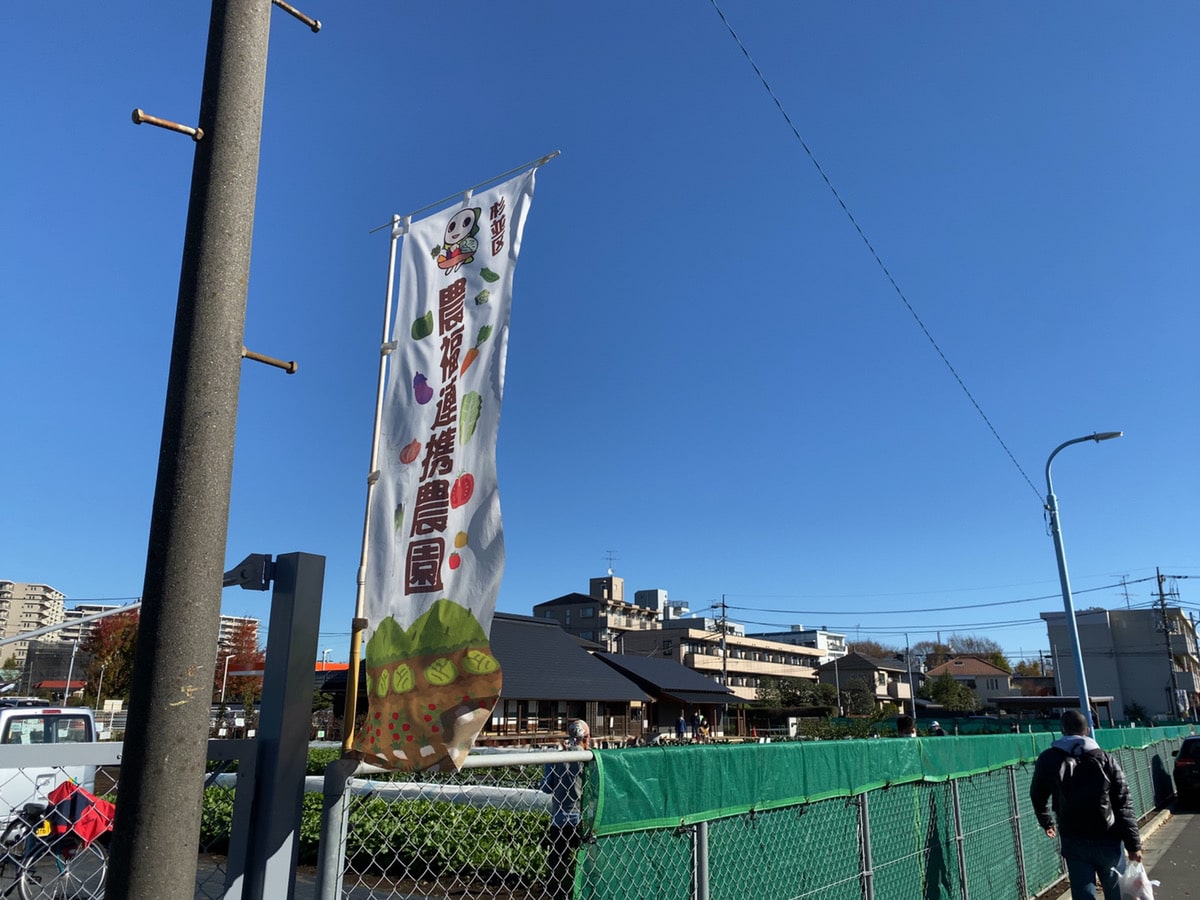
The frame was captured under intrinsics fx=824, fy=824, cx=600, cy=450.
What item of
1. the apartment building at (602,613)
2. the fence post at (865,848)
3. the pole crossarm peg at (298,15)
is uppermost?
the apartment building at (602,613)

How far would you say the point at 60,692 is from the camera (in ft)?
240

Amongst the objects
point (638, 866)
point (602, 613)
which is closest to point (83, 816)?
point (638, 866)

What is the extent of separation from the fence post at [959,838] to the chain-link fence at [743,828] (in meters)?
0.01

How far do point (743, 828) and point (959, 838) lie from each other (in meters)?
3.75

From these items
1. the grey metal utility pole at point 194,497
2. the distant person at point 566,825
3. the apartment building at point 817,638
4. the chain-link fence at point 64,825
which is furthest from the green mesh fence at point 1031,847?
the apartment building at point 817,638

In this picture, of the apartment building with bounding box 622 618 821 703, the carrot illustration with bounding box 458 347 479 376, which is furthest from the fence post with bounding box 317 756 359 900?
the apartment building with bounding box 622 618 821 703

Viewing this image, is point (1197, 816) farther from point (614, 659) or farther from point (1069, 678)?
point (1069, 678)

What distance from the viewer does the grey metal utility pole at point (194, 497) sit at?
1.92 m

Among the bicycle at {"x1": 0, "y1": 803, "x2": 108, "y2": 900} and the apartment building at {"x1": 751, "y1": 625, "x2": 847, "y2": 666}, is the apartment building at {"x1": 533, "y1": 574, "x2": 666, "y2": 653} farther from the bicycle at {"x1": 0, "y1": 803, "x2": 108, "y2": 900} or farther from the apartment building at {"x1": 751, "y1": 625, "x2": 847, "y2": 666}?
the bicycle at {"x1": 0, "y1": 803, "x2": 108, "y2": 900}

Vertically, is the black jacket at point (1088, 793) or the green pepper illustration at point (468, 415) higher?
the green pepper illustration at point (468, 415)

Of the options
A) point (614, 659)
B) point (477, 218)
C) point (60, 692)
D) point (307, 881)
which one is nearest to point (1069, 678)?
point (614, 659)

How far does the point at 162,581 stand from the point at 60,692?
87.6 metres

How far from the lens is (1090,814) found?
6.40m

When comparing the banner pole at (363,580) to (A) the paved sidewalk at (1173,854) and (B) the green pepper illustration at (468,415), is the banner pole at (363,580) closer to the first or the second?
(B) the green pepper illustration at (468,415)
